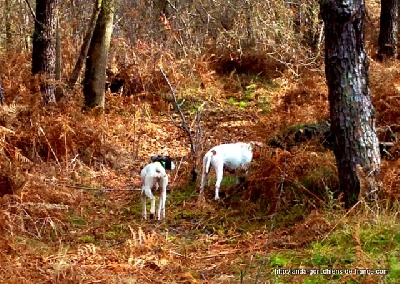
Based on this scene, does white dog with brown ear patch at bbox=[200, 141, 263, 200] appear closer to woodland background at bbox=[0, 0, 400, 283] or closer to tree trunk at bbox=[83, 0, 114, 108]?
woodland background at bbox=[0, 0, 400, 283]

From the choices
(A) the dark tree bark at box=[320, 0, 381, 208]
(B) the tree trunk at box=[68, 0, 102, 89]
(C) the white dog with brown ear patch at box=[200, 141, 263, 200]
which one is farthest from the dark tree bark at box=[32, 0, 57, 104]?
(A) the dark tree bark at box=[320, 0, 381, 208]

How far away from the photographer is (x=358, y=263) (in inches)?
179

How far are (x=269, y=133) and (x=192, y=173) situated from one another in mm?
2256

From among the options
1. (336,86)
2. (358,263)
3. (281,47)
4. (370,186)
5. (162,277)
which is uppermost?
(281,47)

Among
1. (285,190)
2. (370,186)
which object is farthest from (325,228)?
(285,190)

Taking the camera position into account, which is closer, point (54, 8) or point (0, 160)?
point (0, 160)

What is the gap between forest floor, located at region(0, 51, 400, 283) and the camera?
4996 mm

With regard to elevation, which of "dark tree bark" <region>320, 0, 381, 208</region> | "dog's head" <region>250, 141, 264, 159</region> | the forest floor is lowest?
the forest floor

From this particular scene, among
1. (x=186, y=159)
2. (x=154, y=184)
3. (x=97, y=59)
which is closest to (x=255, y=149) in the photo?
(x=154, y=184)

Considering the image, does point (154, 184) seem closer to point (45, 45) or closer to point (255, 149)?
point (255, 149)

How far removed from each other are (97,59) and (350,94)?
6.94m

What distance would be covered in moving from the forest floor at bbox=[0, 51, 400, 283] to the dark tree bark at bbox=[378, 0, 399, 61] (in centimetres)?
209

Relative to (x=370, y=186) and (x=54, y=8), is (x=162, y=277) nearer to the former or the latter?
(x=370, y=186)

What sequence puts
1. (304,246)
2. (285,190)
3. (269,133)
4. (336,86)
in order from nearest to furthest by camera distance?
(304,246) → (336,86) → (285,190) → (269,133)
